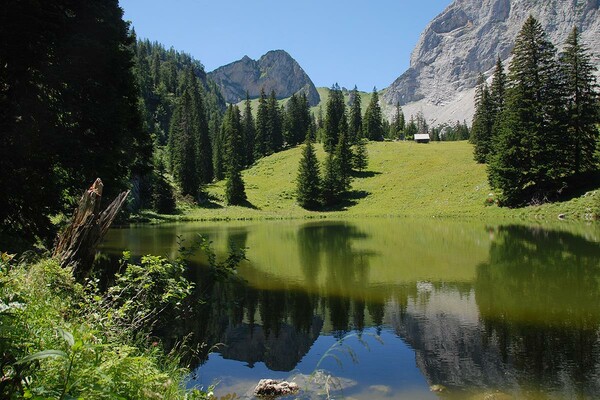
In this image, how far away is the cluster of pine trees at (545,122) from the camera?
4766 cm

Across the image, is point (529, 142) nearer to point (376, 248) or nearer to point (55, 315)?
point (376, 248)

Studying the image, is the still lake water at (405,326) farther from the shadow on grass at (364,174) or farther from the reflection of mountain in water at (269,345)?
the shadow on grass at (364,174)

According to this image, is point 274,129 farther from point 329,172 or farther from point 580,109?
point 580,109

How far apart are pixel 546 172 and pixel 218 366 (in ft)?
154

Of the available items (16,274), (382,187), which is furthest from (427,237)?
(382,187)

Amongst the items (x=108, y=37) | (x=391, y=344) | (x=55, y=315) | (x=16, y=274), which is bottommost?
(x=391, y=344)

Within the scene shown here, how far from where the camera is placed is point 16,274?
18.6ft

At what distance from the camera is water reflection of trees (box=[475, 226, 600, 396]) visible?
8414mm

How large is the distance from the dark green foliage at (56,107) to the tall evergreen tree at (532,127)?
146ft

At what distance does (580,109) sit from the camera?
4888cm

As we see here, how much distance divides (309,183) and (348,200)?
22.9 ft

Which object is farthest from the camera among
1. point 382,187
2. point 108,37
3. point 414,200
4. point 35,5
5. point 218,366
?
point 382,187

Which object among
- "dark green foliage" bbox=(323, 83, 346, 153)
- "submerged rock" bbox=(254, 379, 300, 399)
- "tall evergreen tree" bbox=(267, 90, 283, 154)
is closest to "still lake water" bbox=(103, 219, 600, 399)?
"submerged rock" bbox=(254, 379, 300, 399)

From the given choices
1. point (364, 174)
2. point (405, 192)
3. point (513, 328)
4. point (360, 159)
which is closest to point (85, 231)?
point (513, 328)
